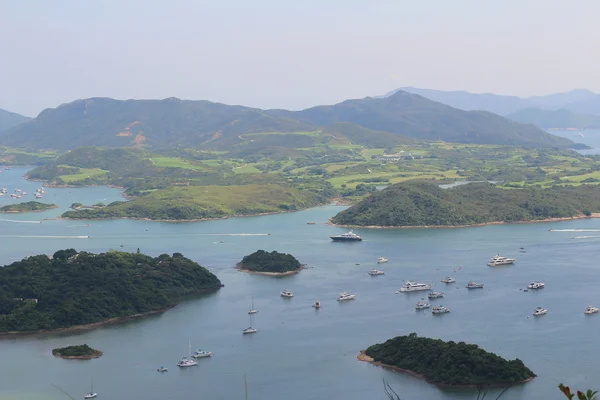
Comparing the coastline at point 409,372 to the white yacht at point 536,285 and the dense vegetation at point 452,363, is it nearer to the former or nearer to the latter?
the dense vegetation at point 452,363

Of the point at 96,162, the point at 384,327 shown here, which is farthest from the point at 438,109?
the point at 384,327

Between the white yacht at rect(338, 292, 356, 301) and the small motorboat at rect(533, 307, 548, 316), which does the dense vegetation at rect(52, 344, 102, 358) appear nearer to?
the white yacht at rect(338, 292, 356, 301)

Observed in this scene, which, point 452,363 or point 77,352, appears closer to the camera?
point 452,363

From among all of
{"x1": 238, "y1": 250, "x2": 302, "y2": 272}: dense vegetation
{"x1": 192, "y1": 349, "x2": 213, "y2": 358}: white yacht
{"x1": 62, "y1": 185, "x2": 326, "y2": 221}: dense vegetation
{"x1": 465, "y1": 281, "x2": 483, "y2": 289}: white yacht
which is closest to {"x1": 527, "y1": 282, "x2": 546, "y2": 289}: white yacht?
{"x1": 465, "y1": 281, "x2": 483, "y2": 289}: white yacht

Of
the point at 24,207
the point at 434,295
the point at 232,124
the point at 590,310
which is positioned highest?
the point at 232,124

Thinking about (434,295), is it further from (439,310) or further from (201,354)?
(201,354)

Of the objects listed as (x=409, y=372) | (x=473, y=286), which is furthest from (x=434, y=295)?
(x=409, y=372)
